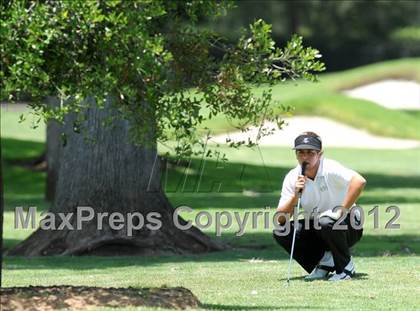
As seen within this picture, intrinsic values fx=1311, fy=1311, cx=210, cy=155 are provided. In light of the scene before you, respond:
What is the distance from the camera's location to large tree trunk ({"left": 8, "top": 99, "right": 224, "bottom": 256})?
16406 mm

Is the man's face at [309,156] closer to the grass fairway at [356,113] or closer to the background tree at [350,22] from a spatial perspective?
the grass fairway at [356,113]

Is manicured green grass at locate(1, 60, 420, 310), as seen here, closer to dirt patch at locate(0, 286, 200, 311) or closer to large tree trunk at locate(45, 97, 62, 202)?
dirt patch at locate(0, 286, 200, 311)

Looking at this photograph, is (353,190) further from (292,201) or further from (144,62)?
(144,62)

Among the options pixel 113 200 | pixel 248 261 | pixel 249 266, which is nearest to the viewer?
pixel 249 266

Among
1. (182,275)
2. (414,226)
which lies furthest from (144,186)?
(414,226)

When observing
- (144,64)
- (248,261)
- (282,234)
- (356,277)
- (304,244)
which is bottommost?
(248,261)

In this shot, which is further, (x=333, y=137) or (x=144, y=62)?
(x=333, y=137)

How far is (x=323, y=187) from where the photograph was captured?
1210 cm

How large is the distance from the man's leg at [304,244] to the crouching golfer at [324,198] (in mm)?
16

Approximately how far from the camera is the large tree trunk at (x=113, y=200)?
16.4 m

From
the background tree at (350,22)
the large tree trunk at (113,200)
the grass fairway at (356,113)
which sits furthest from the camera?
the background tree at (350,22)

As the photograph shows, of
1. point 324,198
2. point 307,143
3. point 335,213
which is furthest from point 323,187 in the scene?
point 307,143

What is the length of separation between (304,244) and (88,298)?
10.8ft

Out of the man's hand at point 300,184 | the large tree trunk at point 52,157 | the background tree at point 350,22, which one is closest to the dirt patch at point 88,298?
the man's hand at point 300,184
